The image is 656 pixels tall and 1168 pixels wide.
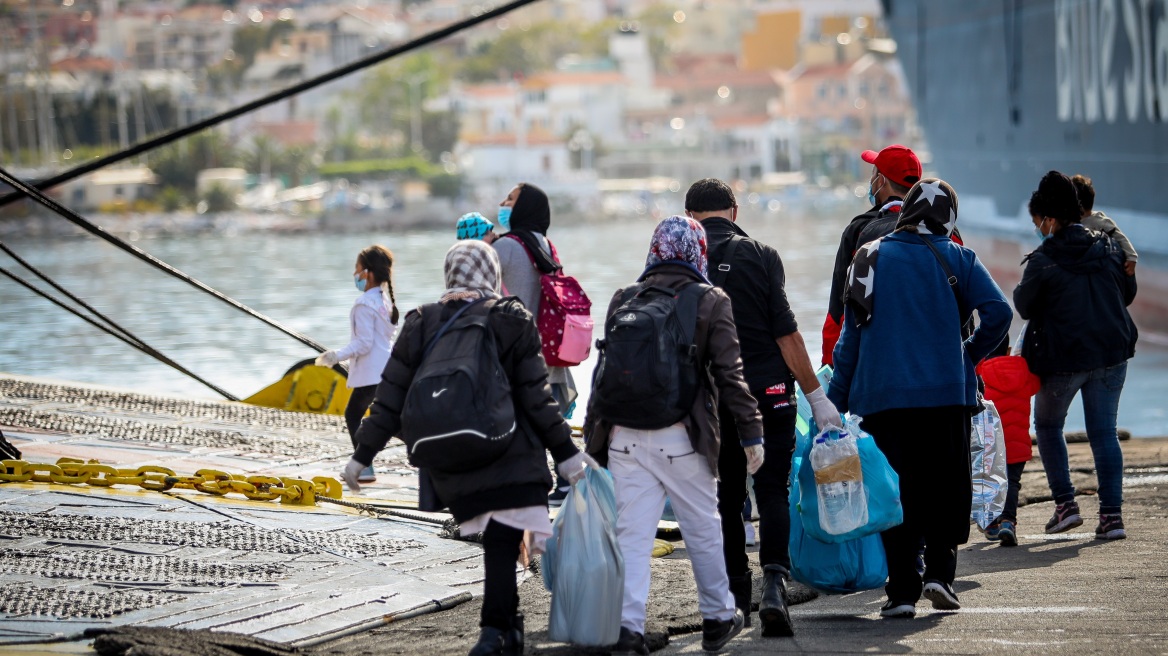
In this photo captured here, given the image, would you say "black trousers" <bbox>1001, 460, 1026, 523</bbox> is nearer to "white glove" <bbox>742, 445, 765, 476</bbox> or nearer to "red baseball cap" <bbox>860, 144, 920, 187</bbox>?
"red baseball cap" <bbox>860, 144, 920, 187</bbox>

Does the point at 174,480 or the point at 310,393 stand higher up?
the point at 174,480

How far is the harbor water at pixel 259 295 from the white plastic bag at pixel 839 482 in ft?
35.6

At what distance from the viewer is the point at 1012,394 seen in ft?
22.9

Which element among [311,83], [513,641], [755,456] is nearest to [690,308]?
[755,456]

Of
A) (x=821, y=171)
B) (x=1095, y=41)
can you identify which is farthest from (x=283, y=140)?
(x=1095, y=41)

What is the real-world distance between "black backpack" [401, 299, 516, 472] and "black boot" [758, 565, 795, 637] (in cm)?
109

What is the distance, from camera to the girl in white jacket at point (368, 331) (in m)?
8.30

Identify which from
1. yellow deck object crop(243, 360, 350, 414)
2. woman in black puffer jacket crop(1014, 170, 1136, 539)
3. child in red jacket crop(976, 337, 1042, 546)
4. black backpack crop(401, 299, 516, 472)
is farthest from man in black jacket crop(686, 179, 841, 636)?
yellow deck object crop(243, 360, 350, 414)

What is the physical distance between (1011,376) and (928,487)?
1.82 meters

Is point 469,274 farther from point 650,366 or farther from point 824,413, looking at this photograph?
point 824,413

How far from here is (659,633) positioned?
5055mm

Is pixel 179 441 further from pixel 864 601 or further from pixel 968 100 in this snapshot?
pixel 968 100

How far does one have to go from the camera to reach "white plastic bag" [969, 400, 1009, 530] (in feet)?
21.4

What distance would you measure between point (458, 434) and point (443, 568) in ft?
5.72
